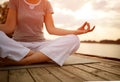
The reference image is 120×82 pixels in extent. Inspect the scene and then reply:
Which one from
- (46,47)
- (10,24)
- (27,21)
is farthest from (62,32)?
(10,24)

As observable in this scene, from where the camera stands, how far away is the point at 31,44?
9.28ft

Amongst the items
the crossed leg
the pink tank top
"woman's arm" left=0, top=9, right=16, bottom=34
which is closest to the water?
the pink tank top

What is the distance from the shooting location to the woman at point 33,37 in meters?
2.53

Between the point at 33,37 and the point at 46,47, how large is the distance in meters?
0.34

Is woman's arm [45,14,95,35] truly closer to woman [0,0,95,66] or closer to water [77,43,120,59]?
woman [0,0,95,66]

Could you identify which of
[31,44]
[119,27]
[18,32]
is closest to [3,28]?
[18,32]

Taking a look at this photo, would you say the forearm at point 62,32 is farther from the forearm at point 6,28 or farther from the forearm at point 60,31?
the forearm at point 6,28

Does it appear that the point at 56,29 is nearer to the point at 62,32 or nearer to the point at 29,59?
the point at 62,32

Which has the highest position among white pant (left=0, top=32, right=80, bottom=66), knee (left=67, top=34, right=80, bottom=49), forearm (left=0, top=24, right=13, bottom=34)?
forearm (left=0, top=24, right=13, bottom=34)

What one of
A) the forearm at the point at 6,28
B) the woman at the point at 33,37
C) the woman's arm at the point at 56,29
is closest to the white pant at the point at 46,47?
the woman at the point at 33,37

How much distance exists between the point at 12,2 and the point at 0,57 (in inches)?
29.4

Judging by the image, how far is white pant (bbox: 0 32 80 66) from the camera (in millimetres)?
2514

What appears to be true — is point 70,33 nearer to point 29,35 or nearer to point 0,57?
point 29,35

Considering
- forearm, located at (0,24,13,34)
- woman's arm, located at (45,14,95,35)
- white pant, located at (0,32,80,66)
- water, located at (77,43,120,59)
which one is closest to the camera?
white pant, located at (0,32,80,66)
